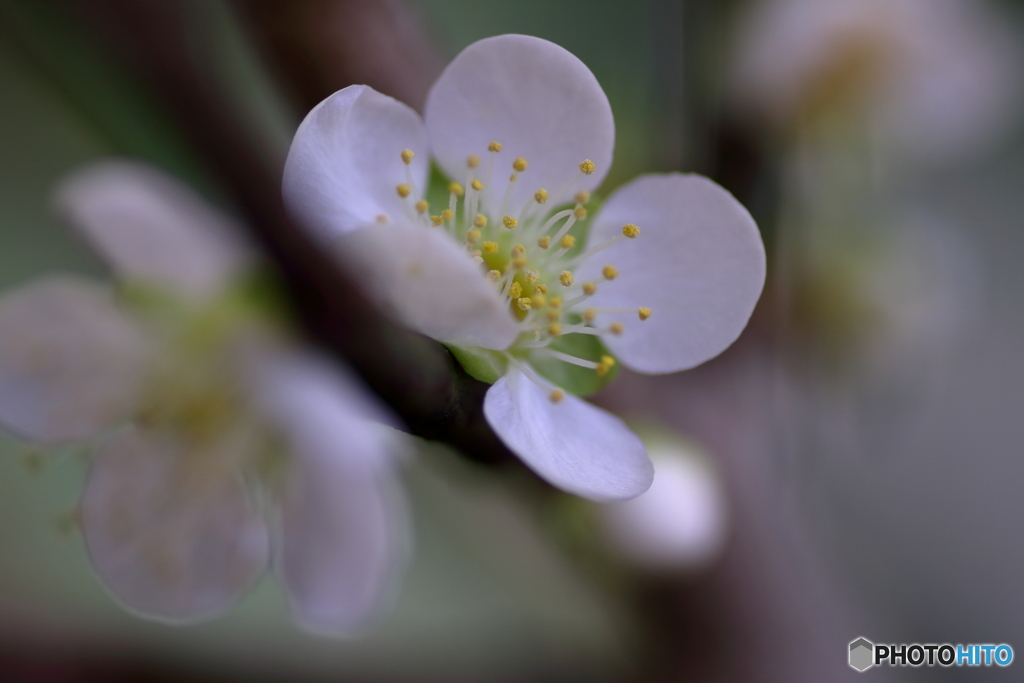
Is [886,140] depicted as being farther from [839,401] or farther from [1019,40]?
[1019,40]

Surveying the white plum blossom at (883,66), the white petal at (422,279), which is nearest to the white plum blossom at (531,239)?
the white petal at (422,279)

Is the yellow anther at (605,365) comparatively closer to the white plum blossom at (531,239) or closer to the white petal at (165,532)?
the white plum blossom at (531,239)

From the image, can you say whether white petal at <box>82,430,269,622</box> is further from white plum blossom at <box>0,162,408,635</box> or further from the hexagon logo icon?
the hexagon logo icon

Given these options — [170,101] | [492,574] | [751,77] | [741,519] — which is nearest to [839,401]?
[741,519]

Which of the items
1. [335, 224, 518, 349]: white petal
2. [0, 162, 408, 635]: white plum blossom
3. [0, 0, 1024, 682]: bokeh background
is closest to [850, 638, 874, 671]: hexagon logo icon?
[0, 0, 1024, 682]: bokeh background

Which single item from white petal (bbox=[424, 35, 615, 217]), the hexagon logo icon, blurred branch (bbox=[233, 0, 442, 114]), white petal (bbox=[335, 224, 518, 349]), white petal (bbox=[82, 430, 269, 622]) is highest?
blurred branch (bbox=[233, 0, 442, 114])

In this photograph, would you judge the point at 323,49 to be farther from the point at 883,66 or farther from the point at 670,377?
the point at 883,66

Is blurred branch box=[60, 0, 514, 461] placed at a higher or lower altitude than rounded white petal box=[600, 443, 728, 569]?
lower

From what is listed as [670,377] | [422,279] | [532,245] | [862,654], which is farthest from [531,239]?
[862,654]

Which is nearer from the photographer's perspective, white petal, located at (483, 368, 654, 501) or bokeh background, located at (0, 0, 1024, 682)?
white petal, located at (483, 368, 654, 501)
